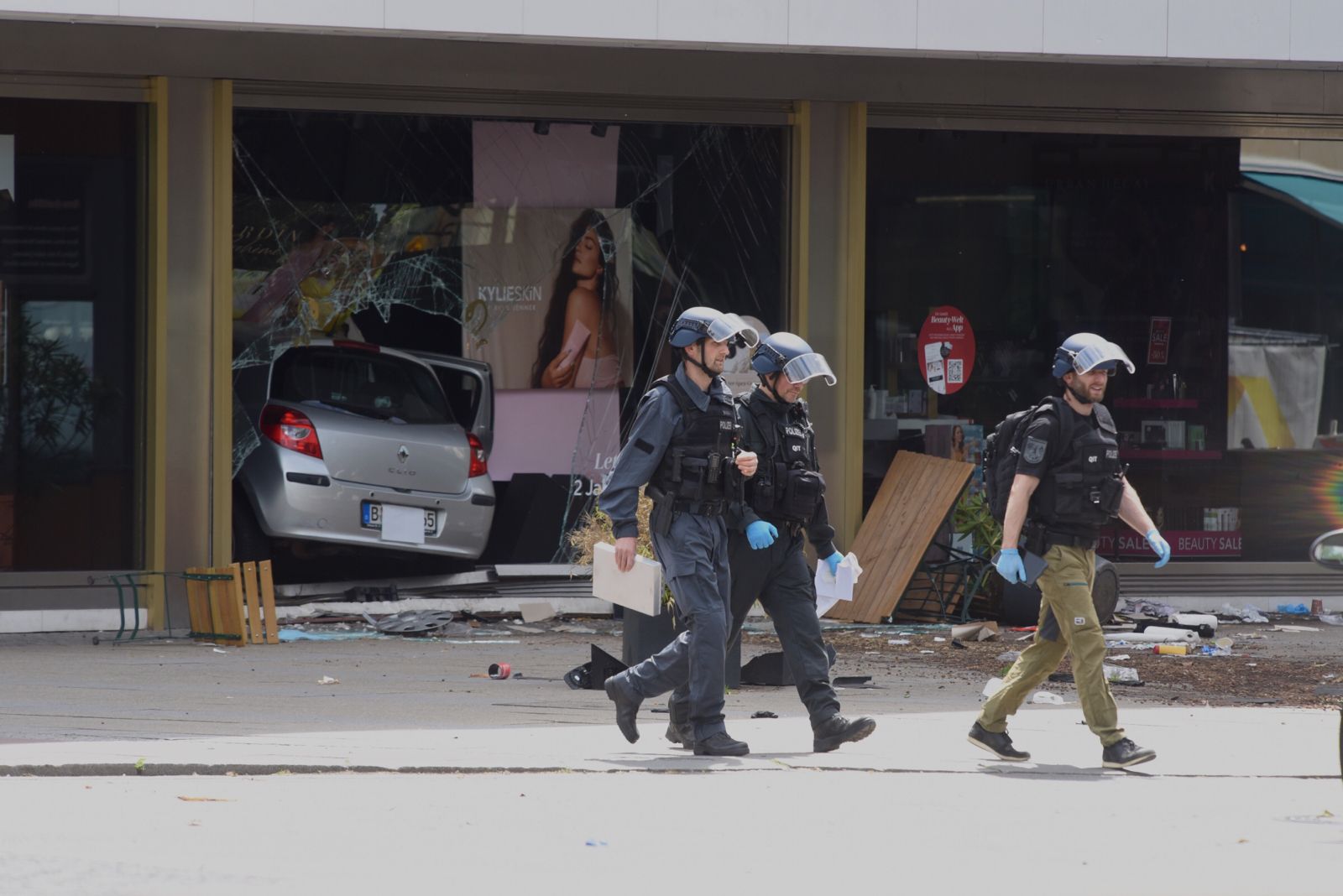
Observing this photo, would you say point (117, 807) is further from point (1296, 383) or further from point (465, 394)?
point (1296, 383)

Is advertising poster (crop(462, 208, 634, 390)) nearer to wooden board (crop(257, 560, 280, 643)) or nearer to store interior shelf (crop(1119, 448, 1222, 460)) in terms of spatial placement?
wooden board (crop(257, 560, 280, 643))

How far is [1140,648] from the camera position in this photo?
1193 cm

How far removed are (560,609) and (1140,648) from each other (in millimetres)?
3951

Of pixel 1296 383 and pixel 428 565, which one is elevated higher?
pixel 1296 383

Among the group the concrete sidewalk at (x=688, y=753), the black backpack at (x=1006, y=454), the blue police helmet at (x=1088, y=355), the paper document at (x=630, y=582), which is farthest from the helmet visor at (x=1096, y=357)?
the paper document at (x=630, y=582)

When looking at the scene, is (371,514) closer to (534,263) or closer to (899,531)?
(534,263)

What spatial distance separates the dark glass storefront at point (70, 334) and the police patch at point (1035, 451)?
6468mm

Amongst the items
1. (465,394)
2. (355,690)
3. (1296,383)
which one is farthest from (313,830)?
(1296,383)

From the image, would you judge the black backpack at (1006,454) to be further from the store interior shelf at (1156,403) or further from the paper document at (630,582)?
the store interior shelf at (1156,403)

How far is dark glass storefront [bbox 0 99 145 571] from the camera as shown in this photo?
12102 millimetres

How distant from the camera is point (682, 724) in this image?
8141 mm

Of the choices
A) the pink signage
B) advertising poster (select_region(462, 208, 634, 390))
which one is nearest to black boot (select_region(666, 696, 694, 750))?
advertising poster (select_region(462, 208, 634, 390))

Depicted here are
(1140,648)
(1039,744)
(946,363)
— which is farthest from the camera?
(946,363)

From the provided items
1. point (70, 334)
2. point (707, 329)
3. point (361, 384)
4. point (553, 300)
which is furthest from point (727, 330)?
point (70, 334)
